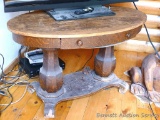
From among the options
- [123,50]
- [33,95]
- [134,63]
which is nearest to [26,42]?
[33,95]

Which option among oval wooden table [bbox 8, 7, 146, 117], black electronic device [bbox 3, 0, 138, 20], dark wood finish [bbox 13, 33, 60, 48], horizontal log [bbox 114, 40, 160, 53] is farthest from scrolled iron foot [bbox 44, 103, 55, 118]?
horizontal log [bbox 114, 40, 160, 53]

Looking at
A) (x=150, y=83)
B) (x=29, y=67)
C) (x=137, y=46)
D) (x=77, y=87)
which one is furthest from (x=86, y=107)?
(x=137, y=46)

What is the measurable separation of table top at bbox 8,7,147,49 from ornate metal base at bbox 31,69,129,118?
0.39 m

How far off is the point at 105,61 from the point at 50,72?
387 mm

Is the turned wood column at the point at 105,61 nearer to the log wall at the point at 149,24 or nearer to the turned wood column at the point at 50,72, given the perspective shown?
the turned wood column at the point at 50,72

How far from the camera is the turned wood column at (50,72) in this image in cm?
111

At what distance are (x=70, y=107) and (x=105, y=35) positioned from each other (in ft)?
1.73

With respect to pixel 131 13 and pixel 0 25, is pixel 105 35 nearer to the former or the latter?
pixel 131 13

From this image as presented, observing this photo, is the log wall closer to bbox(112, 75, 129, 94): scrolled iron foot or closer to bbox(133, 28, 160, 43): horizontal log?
bbox(133, 28, 160, 43): horizontal log

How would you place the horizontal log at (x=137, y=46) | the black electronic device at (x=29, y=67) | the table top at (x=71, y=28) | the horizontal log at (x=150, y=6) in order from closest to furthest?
the table top at (x=71, y=28)
the black electronic device at (x=29, y=67)
the horizontal log at (x=150, y=6)
the horizontal log at (x=137, y=46)

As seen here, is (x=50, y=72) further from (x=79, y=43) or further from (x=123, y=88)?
(x=123, y=88)

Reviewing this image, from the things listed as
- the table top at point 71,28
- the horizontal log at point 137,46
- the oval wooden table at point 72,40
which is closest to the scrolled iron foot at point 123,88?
the oval wooden table at point 72,40

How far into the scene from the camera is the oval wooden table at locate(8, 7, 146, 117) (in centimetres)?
97

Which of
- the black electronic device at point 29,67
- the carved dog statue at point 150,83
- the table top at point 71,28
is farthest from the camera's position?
the black electronic device at point 29,67
